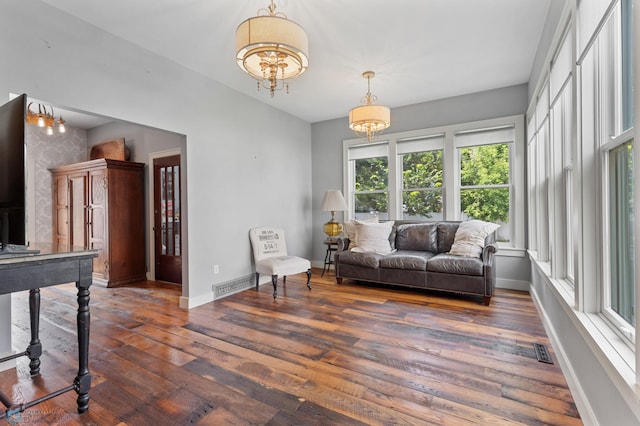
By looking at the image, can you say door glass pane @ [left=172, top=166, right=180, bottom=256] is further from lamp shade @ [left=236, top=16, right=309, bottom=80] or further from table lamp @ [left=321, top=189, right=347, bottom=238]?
lamp shade @ [left=236, top=16, right=309, bottom=80]

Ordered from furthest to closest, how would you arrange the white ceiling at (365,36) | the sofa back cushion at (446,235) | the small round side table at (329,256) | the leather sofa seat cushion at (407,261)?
1. the small round side table at (329,256)
2. the sofa back cushion at (446,235)
3. the leather sofa seat cushion at (407,261)
4. the white ceiling at (365,36)

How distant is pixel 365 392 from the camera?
1948 millimetres

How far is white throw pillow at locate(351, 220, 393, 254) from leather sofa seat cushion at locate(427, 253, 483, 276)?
0.77m

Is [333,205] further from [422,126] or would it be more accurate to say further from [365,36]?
[365,36]

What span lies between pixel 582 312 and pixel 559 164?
1.47 metres

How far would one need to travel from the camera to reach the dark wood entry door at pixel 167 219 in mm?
4852

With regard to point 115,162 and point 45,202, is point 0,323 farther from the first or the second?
point 45,202

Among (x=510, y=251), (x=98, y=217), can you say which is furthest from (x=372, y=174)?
(x=98, y=217)

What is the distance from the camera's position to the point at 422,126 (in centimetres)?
498

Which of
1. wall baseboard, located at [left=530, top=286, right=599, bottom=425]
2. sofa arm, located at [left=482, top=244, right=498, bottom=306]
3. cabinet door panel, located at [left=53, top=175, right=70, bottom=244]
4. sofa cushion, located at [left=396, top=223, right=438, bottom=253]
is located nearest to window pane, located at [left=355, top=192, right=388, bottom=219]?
sofa cushion, located at [left=396, top=223, right=438, bottom=253]

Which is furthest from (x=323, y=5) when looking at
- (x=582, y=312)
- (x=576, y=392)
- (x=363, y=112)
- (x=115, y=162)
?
(x=115, y=162)

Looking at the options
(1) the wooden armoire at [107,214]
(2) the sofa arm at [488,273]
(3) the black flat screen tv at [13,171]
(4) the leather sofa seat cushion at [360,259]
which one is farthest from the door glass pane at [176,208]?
(2) the sofa arm at [488,273]

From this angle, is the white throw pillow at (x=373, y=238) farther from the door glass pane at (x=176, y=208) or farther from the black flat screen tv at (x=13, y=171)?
the black flat screen tv at (x=13, y=171)

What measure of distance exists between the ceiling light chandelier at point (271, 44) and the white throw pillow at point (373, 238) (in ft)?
9.21
